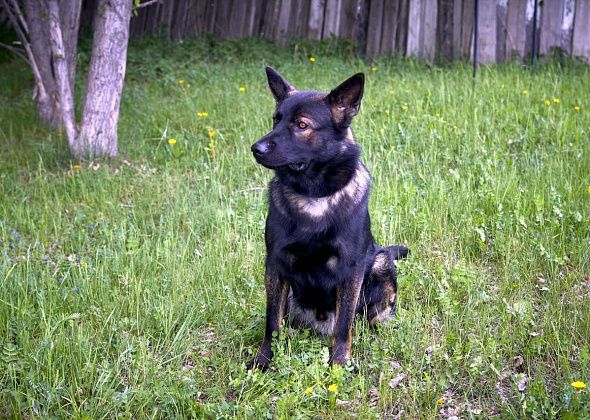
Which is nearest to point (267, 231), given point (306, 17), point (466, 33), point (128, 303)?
point (128, 303)

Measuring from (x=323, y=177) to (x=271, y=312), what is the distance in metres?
0.79

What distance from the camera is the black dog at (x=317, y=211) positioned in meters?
3.60

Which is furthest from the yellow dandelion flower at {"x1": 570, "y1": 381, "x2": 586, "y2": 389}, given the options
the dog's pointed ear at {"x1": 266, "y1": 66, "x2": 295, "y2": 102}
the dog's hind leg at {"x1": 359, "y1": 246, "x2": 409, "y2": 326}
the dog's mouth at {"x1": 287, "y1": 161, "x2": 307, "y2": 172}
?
the dog's pointed ear at {"x1": 266, "y1": 66, "x2": 295, "y2": 102}

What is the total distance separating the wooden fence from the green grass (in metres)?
1.73

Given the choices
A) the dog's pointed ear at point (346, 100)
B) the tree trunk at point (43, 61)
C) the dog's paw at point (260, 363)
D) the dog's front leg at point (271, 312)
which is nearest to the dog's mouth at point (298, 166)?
the dog's pointed ear at point (346, 100)

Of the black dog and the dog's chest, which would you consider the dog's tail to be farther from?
the dog's chest

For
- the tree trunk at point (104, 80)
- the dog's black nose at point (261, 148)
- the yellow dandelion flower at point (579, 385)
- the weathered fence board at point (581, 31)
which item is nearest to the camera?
the yellow dandelion flower at point (579, 385)

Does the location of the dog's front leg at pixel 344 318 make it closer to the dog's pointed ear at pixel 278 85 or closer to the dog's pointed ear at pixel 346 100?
the dog's pointed ear at pixel 346 100

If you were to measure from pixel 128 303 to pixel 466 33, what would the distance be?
701cm

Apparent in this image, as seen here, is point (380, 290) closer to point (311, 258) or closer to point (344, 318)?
point (344, 318)

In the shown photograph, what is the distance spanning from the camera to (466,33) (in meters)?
9.44

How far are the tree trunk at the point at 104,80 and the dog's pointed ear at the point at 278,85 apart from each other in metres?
2.93

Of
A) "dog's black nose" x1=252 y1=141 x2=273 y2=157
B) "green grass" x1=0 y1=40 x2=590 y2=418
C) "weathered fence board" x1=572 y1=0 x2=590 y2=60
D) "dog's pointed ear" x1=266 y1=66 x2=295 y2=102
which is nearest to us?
"green grass" x1=0 y1=40 x2=590 y2=418

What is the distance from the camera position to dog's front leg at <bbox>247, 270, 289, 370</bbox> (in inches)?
147
